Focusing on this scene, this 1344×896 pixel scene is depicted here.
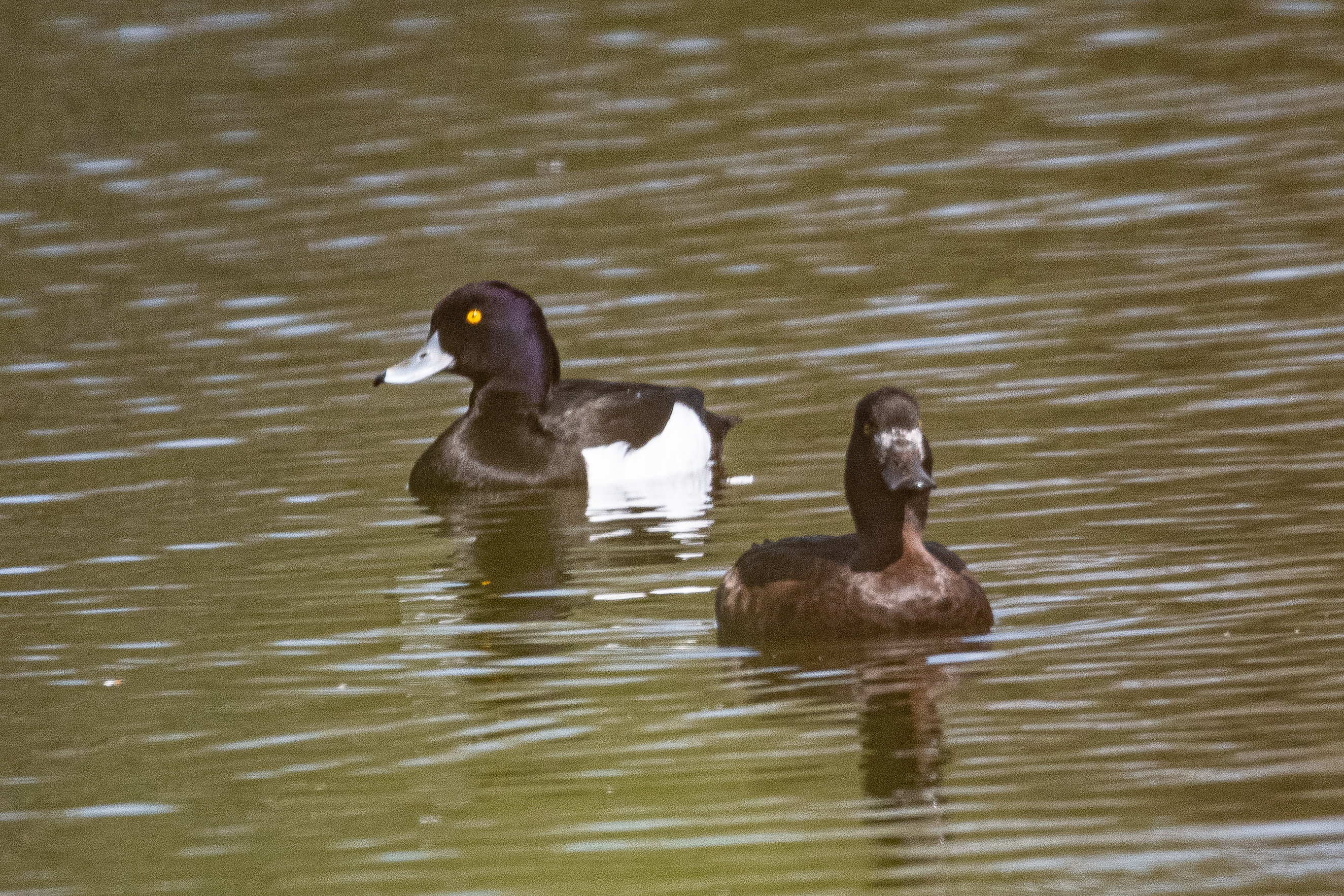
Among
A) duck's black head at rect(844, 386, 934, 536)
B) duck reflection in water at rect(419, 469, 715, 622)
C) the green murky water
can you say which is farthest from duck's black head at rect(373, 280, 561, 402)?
duck's black head at rect(844, 386, 934, 536)

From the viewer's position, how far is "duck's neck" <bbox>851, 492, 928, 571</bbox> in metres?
9.34

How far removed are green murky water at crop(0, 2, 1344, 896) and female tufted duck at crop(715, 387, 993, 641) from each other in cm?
19

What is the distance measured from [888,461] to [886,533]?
0.27 m

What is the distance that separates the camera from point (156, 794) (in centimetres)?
816

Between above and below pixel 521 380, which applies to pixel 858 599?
above

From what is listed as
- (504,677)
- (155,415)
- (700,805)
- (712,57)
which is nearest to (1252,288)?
(155,415)

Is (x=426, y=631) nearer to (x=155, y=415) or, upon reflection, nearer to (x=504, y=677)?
(x=504, y=677)

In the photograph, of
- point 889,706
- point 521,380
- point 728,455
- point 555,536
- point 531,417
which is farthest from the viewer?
point 521,380

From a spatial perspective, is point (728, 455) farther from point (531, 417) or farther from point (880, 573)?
point (880, 573)

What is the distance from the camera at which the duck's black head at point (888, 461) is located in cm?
925

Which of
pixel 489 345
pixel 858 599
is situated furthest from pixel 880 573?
pixel 489 345

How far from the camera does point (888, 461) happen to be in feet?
30.5

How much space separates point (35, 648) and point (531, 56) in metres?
18.4

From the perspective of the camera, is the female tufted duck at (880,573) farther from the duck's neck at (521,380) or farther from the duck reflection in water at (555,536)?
the duck's neck at (521,380)
